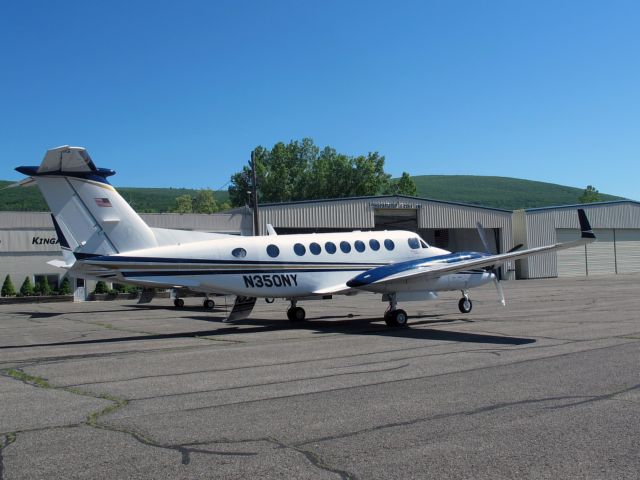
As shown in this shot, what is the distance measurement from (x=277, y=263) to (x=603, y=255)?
50.6m

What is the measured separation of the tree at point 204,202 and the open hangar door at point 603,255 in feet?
294

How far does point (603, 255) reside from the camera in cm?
5966

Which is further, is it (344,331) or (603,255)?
(603,255)

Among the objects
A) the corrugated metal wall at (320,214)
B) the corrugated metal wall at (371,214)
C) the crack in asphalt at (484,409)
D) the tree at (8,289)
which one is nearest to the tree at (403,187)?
the corrugated metal wall at (371,214)

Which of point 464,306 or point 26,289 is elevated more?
point 26,289

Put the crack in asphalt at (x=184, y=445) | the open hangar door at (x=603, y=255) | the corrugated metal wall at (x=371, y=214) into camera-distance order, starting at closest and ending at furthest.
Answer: the crack in asphalt at (x=184, y=445)
the corrugated metal wall at (x=371, y=214)
the open hangar door at (x=603, y=255)

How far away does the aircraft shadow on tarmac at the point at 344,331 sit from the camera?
1458 centimetres

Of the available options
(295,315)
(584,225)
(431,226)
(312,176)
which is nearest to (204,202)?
(312,176)

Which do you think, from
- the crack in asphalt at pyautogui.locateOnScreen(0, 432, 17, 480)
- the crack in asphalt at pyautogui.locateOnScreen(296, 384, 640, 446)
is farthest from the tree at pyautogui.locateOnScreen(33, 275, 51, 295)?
the crack in asphalt at pyautogui.locateOnScreen(296, 384, 640, 446)

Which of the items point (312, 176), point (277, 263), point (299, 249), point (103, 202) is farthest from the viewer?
point (312, 176)

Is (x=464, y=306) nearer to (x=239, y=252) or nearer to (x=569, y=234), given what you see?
(x=239, y=252)

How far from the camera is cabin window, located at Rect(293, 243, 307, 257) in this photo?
1873cm

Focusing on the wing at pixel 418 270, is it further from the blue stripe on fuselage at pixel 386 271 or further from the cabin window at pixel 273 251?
the cabin window at pixel 273 251

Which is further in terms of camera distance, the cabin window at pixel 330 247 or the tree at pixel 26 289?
the tree at pixel 26 289
